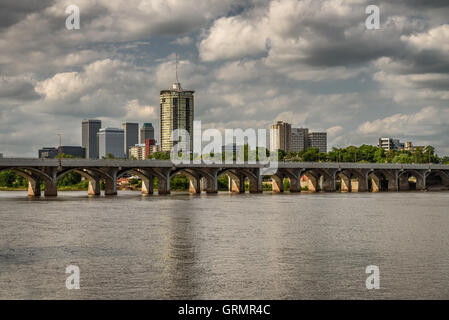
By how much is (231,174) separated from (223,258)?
115124 millimetres

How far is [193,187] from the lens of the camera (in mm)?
139875

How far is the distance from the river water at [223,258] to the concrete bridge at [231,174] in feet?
178

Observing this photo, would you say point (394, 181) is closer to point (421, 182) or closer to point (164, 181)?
point (421, 182)

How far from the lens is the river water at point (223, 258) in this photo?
24.2 metres

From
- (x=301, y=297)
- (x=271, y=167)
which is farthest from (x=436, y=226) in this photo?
(x=271, y=167)

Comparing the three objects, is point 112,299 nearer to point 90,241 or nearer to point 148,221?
point 90,241

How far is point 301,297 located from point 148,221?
34.5 metres

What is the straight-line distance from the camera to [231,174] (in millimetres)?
147750

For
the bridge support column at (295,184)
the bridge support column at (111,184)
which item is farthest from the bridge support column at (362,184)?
the bridge support column at (111,184)

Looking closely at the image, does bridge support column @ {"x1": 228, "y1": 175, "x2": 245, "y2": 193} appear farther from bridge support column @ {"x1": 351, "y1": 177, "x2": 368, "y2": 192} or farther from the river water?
the river water

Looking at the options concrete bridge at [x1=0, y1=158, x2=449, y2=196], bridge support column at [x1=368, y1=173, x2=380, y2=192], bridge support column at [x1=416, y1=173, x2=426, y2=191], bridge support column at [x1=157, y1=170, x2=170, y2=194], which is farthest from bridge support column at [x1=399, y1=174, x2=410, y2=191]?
bridge support column at [x1=157, y1=170, x2=170, y2=194]

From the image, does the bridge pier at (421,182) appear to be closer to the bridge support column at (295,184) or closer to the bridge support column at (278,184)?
the bridge support column at (295,184)

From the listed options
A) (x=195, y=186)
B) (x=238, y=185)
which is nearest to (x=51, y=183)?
(x=195, y=186)
